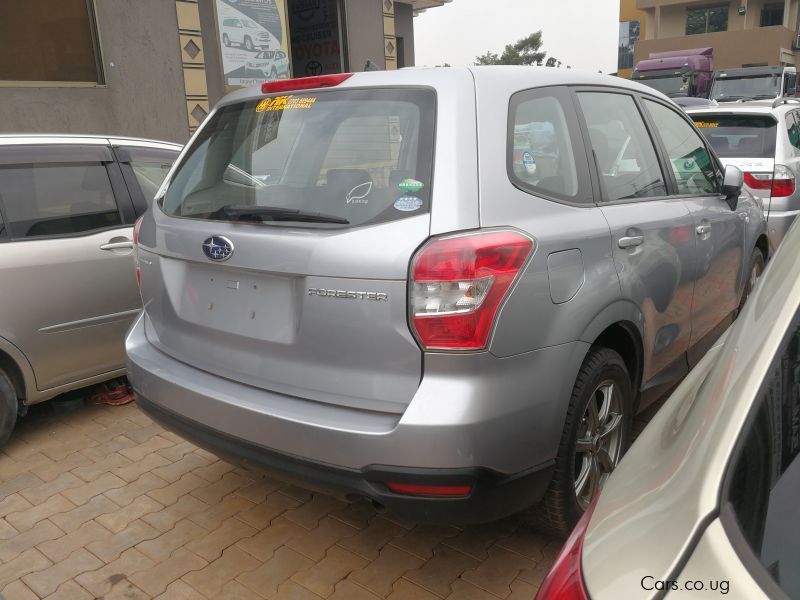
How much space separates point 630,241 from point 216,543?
80.6 inches

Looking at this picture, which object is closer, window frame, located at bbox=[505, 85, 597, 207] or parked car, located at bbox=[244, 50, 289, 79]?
window frame, located at bbox=[505, 85, 597, 207]

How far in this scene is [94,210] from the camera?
13.1 ft

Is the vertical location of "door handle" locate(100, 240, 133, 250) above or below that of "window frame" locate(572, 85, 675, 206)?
below

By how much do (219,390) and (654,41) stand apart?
41.3m

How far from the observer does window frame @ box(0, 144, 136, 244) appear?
364cm

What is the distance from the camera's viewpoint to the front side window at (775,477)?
899 mm

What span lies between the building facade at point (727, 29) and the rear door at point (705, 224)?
37999mm

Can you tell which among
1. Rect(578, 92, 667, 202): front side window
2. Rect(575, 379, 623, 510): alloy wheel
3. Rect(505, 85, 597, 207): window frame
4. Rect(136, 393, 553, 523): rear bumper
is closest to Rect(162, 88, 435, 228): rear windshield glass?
Rect(505, 85, 597, 207): window frame

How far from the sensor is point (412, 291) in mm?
2074

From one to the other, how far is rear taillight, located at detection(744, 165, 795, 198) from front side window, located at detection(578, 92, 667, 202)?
359cm

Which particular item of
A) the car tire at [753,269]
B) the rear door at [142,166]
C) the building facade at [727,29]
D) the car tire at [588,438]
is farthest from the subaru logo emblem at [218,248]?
the building facade at [727,29]

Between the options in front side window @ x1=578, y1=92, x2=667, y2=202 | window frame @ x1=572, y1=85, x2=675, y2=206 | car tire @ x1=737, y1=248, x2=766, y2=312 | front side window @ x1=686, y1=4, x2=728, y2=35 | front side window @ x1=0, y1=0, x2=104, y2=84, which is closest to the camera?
window frame @ x1=572, y1=85, x2=675, y2=206

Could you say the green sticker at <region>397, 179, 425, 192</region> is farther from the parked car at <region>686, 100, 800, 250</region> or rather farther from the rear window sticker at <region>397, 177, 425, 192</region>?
the parked car at <region>686, 100, 800, 250</region>

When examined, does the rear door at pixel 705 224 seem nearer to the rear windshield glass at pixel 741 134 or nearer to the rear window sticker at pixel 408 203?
the rear window sticker at pixel 408 203
